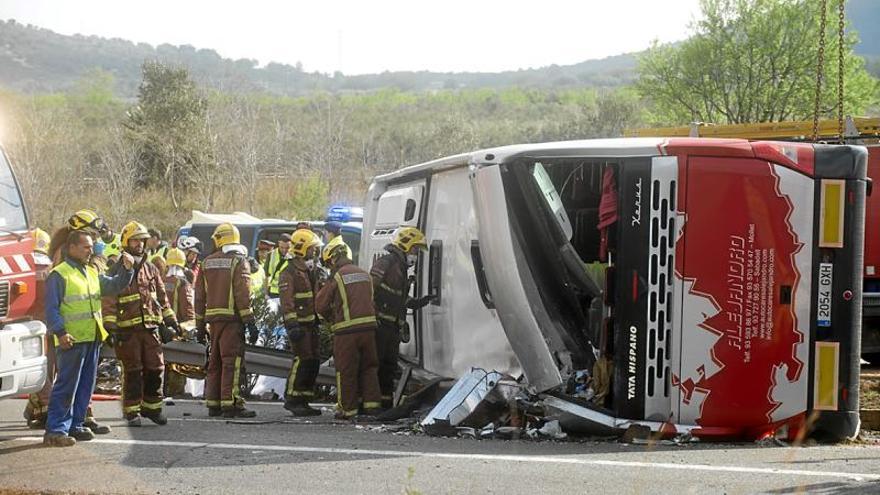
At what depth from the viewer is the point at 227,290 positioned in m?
10.4

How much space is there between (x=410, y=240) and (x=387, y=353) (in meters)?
1.14

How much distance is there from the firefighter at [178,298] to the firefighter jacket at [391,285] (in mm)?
2996

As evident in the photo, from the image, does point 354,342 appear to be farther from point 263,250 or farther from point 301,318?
point 263,250

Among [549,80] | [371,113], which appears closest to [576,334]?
[371,113]

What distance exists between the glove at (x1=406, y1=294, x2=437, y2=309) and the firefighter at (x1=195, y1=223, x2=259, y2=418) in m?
1.45

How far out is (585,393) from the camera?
8.70 metres

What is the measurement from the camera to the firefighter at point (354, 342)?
10055 mm

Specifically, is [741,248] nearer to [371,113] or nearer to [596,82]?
[371,113]

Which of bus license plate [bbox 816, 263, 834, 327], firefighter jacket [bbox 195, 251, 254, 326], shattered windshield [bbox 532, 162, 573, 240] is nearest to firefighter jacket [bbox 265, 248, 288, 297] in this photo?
firefighter jacket [bbox 195, 251, 254, 326]

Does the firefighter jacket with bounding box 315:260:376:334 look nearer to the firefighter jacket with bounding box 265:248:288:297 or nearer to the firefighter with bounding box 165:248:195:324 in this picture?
the firefighter with bounding box 165:248:195:324

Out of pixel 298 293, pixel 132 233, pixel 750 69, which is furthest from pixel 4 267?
pixel 750 69

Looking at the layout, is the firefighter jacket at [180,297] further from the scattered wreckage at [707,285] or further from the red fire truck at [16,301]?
the scattered wreckage at [707,285]

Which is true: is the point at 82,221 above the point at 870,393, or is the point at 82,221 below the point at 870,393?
above

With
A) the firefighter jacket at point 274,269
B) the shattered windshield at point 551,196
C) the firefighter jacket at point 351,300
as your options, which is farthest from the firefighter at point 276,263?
the shattered windshield at point 551,196
